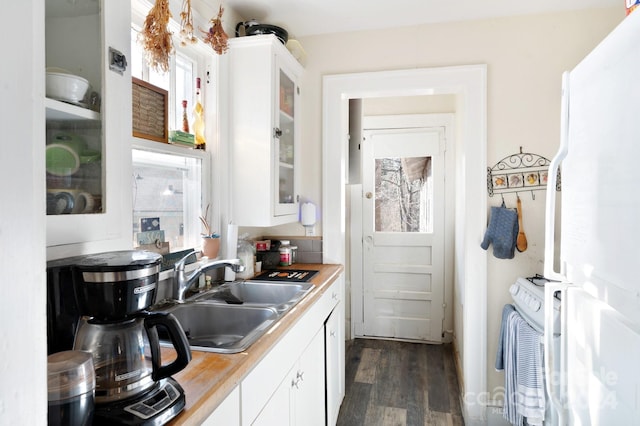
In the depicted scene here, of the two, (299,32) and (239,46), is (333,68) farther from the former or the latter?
(239,46)

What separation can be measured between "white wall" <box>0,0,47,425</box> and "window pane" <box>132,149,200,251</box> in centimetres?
117

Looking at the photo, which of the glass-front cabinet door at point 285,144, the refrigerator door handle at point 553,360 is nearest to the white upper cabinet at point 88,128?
the glass-front cabinet door at point 285,144

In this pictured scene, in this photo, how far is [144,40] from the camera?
1.38 meters

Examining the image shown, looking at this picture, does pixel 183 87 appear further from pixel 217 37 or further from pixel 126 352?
pixel 126 352

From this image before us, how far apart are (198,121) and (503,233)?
183cm

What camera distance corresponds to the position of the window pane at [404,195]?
3.63 metres

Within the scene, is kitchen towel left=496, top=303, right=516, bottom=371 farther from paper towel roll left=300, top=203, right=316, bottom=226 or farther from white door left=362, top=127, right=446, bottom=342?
white door left=362, top=127, right=446, bottom=342

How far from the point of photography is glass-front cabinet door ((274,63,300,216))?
2.21m

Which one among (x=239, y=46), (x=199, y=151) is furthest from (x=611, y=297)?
(x=239, y=46)

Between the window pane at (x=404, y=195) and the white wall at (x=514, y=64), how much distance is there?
1310 mm

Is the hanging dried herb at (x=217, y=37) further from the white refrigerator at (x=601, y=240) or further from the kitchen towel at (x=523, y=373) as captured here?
the kitchen towel at (x=523, y=373)

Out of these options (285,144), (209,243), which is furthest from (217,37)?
(209,243)

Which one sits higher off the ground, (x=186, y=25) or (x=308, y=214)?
(x=186, y=25)

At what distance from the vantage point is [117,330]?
0.78m
